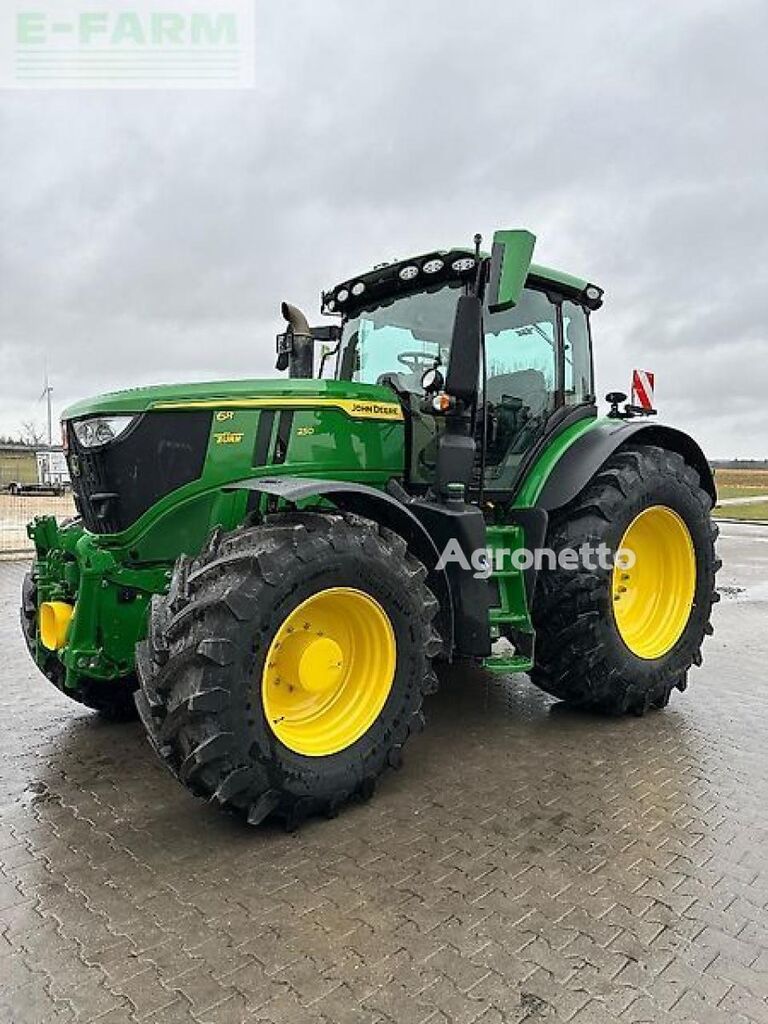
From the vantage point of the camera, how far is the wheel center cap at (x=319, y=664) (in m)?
3.40

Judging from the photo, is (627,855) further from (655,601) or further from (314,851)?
(655,601)

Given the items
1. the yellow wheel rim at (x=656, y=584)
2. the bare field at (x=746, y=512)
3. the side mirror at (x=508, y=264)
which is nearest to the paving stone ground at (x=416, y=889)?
the yellow wheel rim at (x=656, y=584)

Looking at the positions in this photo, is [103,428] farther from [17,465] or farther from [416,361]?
[17,465]

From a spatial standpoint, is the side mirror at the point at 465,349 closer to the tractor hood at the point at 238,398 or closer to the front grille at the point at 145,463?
the tractor hood at the point at 238,398

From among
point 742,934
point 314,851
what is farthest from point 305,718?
point 742,934

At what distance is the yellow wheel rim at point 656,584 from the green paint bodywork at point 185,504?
45.5 inches

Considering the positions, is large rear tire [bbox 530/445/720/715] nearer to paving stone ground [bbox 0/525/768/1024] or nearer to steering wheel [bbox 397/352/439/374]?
paving stone ground [bbox 0/525/768/1024]

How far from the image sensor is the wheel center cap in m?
3.40

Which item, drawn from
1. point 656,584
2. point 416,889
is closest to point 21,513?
point 656,584

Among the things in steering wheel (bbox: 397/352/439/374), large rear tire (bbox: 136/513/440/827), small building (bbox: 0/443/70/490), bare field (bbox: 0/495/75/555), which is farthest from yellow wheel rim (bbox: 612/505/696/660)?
small building (bbox: 0/443/70/490)

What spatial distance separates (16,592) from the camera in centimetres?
942

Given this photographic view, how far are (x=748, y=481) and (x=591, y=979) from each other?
63263 millimetres

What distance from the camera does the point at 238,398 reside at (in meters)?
3.90

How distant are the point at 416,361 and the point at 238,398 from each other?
1244mm
